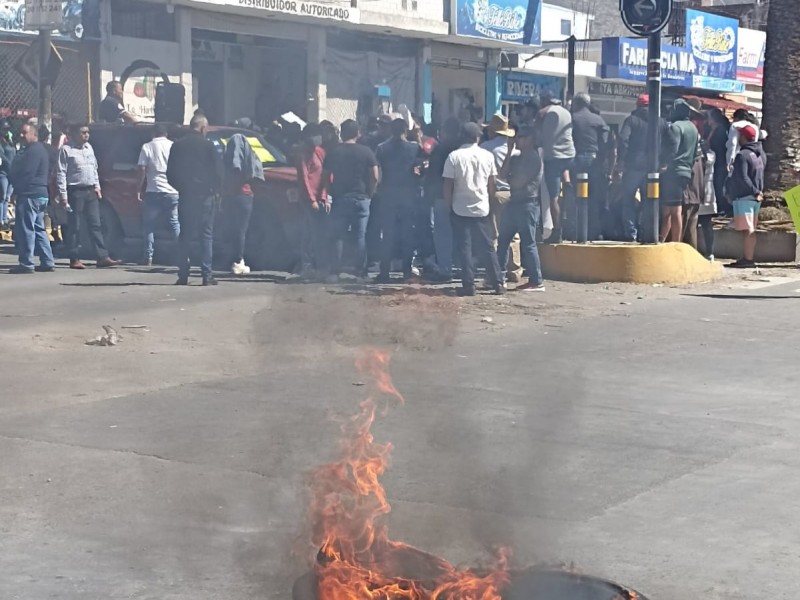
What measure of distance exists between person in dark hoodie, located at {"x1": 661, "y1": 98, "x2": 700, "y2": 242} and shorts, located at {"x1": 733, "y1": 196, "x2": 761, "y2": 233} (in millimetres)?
861

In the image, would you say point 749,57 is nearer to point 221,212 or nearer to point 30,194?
point 221,212

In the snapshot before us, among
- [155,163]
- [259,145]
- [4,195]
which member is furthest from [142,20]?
[155,163]

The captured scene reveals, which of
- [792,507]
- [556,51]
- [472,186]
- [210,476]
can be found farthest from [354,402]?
[556,51]

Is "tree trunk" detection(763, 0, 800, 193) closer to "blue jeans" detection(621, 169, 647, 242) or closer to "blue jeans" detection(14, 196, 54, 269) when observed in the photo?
"blue jeans" detection(621, 169, 647, 242)

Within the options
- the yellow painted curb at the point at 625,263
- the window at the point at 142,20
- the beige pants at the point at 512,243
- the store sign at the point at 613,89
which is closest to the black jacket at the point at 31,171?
the beige pants at the point at 512,243

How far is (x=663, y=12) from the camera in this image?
14.5 m

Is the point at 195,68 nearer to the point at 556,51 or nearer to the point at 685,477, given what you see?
the point at 556,51

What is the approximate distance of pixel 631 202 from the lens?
17594 mm

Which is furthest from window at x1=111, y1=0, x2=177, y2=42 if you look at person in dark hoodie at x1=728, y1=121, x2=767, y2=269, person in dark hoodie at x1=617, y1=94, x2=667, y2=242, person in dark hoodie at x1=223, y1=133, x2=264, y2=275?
person in dark hoodie at x1=728, y1=121, x2=767, y2=269

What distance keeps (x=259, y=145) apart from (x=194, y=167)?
121 inches

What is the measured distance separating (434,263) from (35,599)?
33.4 feet

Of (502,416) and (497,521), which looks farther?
(502,416)

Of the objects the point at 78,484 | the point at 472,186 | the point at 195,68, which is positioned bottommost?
the point at 78,484

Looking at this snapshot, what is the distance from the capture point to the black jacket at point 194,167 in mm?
13656
